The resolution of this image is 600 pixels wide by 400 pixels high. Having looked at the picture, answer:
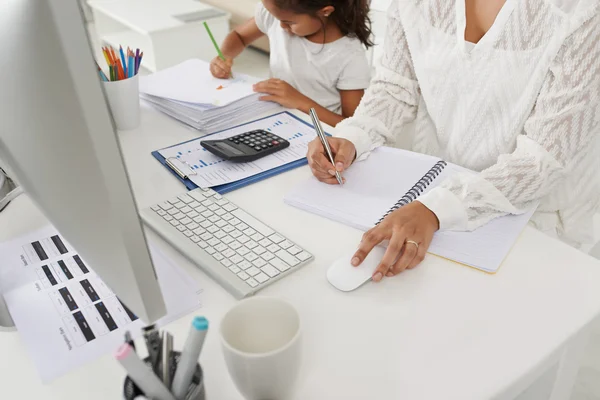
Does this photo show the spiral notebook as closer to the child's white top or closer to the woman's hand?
the woman's hand

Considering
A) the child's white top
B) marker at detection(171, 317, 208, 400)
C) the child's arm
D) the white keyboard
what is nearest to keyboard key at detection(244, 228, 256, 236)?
the white keyboard

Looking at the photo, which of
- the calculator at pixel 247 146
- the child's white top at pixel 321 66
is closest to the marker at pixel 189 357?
the calculator at pixel 247 146

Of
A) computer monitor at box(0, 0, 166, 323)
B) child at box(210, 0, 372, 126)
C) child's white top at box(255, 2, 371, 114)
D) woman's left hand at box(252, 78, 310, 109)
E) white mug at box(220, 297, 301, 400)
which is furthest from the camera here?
child's white top at box(255, 2, 371, 114)

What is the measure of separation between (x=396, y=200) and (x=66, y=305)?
0.53 meters

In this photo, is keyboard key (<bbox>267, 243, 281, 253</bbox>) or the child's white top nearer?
keyboard key (<bbox>267, 243, 281, 253</bbox>)

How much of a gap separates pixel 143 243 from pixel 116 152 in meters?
0.08

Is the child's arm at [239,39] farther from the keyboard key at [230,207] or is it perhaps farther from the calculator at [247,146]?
the keyboard key at [230,207]

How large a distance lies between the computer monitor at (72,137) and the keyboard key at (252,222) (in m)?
0.31

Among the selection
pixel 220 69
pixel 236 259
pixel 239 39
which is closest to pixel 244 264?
pixel 236 259

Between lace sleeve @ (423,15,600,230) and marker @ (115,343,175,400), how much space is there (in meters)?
0.53

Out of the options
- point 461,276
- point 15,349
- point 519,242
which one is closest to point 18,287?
point 15,349

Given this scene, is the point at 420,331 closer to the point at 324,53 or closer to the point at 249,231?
the point at 249,231

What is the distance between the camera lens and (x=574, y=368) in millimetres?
740

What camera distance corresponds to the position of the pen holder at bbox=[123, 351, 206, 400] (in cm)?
44
